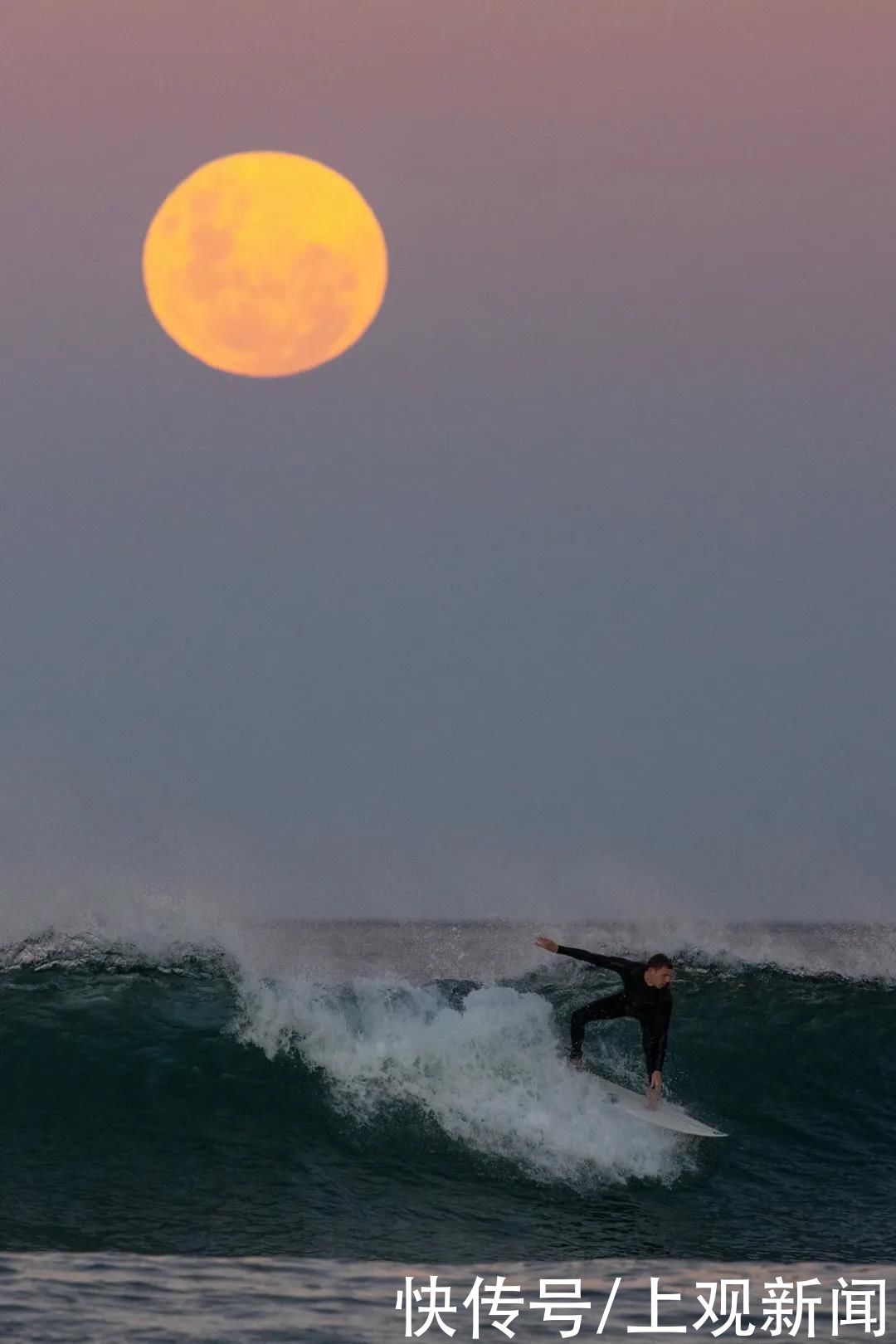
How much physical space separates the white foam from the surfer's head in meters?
1.18

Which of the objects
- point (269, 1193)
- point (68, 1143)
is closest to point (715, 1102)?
point (269, 1193)

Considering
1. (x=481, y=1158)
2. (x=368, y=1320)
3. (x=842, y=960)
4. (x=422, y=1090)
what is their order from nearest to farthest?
(x=368, y=1320), (x=481, y=1158), (x=422, y=1090), (x=842, y=960)

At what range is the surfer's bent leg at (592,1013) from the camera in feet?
38.6

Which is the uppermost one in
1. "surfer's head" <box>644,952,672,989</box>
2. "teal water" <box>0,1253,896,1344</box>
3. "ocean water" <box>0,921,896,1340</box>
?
"surfer's head" <box>644,952,672,989</box>

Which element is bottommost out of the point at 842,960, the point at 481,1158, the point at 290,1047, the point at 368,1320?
the point at 368,1320

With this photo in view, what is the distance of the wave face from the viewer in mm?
9945

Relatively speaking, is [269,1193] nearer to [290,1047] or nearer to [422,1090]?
[422,1090]

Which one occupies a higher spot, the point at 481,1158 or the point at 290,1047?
the point at 290,1047

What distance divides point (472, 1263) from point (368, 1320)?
1.60 metres

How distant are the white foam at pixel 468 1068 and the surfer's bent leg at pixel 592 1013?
13.0 inches

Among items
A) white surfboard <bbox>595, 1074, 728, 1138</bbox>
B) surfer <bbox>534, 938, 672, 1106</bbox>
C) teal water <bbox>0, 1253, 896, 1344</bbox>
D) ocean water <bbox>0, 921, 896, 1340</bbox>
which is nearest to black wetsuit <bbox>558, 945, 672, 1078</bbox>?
surfer <bbox>534, 938, 672, 1106</bbox>

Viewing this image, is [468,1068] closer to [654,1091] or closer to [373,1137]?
[373,1137]

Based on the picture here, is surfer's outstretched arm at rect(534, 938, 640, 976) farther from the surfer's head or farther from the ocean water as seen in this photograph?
the ocean water

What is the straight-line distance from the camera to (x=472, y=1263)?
9109 millimetres
